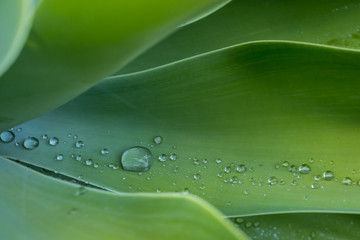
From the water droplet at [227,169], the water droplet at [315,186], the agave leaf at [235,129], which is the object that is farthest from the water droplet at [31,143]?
the water droplet at [315,186]

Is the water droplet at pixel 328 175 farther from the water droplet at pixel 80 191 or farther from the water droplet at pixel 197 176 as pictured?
the water droplet at pixel 80 191

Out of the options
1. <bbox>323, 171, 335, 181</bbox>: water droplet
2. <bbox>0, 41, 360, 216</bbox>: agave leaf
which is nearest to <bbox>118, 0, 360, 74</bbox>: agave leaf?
<bbox>0, 41, 360, 216</bbox>: agave leaf

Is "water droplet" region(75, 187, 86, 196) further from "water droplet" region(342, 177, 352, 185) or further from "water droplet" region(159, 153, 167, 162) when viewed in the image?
"water droplet" region(342, 177, 352, 185)

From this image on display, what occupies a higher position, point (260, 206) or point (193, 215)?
point (260, 206)

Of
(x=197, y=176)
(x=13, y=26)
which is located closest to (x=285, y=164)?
(x=197, y=176)

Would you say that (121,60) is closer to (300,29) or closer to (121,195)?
(121,195)

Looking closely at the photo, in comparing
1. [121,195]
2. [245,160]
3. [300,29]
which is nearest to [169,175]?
[245,160]
